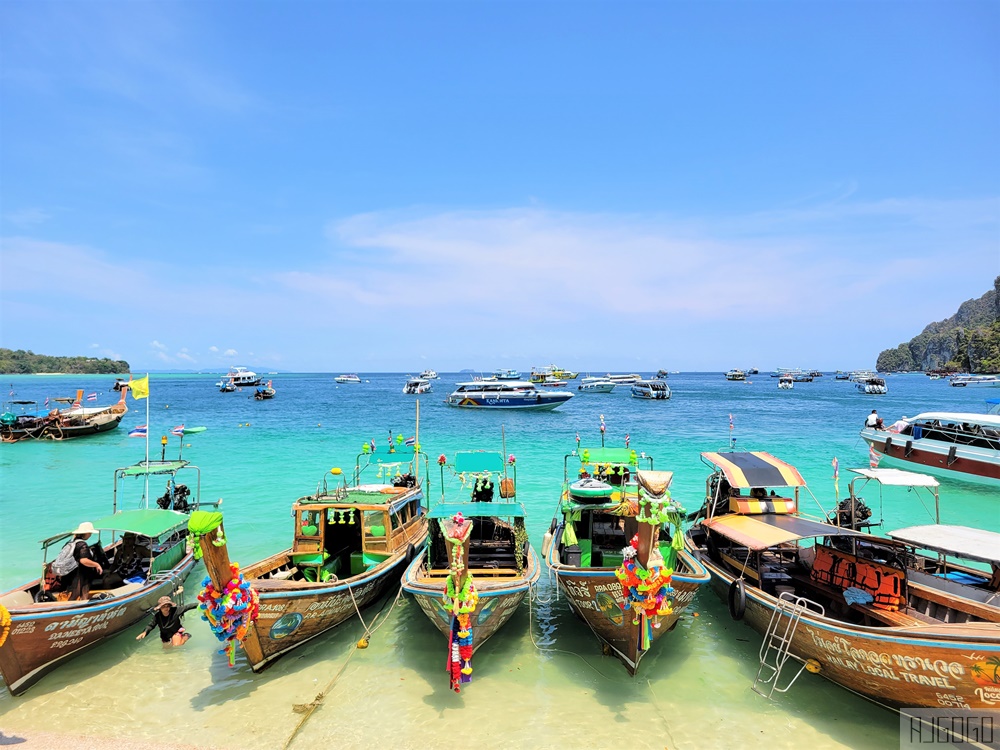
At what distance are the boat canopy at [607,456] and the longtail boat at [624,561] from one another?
0.03 meters

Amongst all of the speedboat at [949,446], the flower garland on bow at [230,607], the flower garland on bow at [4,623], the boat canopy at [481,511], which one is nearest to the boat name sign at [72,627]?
the flower garland on bow at [4,623]

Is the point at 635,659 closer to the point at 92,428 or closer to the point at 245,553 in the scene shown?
the point at 245,553

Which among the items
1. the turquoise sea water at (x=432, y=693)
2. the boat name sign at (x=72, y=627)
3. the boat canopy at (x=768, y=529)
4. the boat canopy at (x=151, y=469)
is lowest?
the turquoise sea water at (x=432, y=693)

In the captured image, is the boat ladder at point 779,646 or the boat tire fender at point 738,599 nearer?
the boat ladder at point 779,646

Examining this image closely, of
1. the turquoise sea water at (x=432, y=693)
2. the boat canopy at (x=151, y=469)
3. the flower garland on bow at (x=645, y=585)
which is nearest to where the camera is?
the turquoise sea water at (x=432, y=693)

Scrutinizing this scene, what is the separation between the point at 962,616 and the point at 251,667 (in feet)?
40.7

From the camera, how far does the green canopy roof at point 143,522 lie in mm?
10711

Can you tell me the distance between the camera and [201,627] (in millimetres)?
11266

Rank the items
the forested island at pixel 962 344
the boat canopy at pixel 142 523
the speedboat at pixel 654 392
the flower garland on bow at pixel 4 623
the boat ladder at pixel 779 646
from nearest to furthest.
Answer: the flower garland on bow at pixel 4 623 → the boat ladder at pixel 779 646 → the boat canopy at pixel 142 523 → the speedboat at pixel 654 392 → the forested island at pixel 962 344

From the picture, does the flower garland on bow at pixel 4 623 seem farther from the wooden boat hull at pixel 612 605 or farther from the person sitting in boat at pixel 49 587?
the wooden boat hull at pixel 612 605

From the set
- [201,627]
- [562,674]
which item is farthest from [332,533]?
[562,674]

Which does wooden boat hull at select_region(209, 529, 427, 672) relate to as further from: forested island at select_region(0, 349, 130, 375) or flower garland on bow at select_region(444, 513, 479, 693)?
forested island at select_region(0, 349, 130, 375)

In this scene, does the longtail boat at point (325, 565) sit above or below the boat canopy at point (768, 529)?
below

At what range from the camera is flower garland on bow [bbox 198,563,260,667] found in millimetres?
8289
